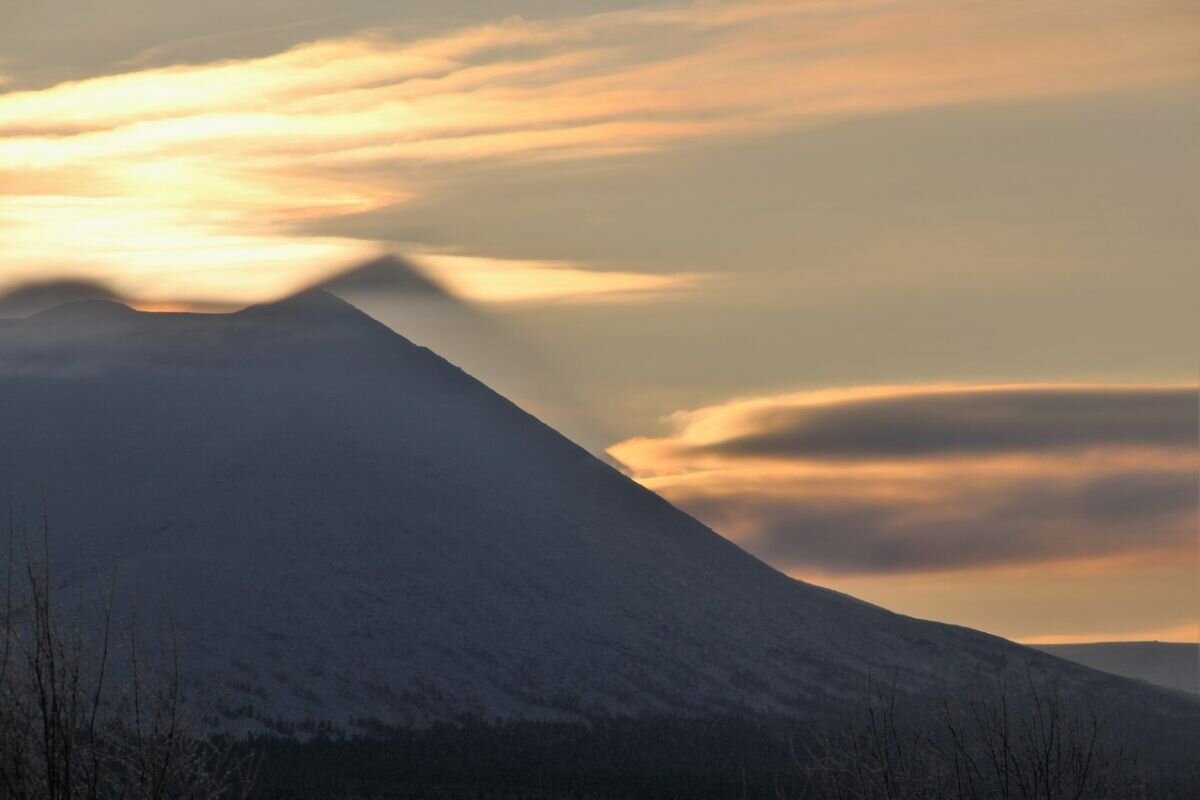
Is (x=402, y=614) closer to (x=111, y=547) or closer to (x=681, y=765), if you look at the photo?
(x=111, y=547)

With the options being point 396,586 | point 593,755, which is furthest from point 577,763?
point 396,586

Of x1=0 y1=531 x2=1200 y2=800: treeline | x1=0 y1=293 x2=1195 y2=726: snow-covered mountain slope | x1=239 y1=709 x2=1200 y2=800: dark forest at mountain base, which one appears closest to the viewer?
x1=0 y1=531 x2=1200 y2=800: treeline

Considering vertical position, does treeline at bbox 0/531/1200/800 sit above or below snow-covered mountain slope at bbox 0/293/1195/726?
below

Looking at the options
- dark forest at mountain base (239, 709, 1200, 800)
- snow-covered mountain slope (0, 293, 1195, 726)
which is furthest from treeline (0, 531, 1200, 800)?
snow-covered mountain slope (0, 293, 1195, 726)

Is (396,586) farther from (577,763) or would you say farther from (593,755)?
(577,763)

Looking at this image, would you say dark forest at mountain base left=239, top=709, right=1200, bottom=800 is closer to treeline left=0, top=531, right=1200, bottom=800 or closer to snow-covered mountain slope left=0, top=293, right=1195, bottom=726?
treeline left=0, top=531, right=1200, bottom=800

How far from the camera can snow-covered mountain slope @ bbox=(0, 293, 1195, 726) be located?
14662 cm

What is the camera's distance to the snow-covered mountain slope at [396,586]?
481ft

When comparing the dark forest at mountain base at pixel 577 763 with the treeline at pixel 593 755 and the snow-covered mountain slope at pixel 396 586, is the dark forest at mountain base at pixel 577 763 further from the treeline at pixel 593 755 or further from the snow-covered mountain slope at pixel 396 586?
the snow-covered mountain slope at pixel 396 586

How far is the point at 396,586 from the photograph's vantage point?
165 m

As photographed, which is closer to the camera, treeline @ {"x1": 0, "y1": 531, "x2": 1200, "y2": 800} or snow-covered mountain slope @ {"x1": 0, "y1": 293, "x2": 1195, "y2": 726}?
treeline @ {"x1": 0, "y1": 531, "x2": 1200, "y2": 800}

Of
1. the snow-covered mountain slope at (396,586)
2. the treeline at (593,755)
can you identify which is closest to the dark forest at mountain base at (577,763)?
the treeline at (593,755)

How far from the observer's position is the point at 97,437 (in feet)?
627

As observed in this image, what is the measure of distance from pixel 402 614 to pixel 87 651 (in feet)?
447
